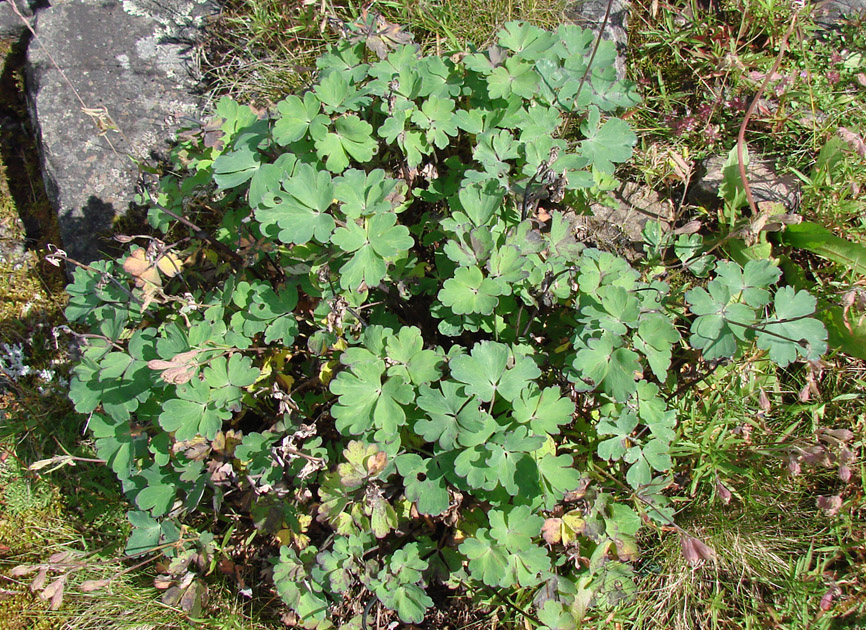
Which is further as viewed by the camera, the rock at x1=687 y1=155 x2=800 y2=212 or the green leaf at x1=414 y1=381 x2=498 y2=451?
the rock at x1=687 y1=155 x2=800 y2=212

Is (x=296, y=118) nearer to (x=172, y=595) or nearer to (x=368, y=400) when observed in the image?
(x=368, y=400)

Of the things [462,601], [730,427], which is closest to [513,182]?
[730,427]

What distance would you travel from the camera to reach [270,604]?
304cm

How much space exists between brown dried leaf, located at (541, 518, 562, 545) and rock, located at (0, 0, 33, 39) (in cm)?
473

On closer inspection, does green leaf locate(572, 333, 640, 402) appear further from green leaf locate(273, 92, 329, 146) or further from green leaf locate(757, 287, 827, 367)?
green leaf locate(273, 92, 329, 146)

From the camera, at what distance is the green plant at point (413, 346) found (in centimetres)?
224

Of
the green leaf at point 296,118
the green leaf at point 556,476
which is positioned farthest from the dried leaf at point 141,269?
the green leaf at point 556,476

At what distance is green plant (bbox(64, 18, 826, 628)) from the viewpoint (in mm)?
2236

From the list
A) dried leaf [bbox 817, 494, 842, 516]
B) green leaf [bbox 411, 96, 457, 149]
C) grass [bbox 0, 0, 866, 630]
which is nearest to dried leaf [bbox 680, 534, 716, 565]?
grass [bbox 0, 0, 866, 630]

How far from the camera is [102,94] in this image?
3.90 metres

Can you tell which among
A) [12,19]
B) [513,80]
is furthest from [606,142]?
[12,19]

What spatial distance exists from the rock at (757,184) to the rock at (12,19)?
463 centimetres

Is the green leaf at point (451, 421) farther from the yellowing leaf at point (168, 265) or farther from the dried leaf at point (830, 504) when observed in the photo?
the dried leaf at point (830, 504)

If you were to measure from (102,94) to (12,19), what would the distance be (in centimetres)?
109
